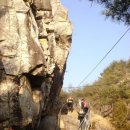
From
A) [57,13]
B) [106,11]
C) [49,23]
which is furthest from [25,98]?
[57,13]

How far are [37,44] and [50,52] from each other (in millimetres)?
4329

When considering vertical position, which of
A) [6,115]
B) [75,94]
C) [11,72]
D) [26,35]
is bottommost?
[75,94]

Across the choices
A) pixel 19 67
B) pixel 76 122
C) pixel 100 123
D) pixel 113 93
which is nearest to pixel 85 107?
pixel 76 122

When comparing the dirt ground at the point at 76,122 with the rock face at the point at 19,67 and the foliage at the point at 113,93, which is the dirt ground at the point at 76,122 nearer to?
the foliage at the point at 113,93

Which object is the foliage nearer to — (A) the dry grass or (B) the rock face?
(A) the dry grass

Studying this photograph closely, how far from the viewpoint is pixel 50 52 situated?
25.4 m

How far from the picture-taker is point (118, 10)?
15.6 m

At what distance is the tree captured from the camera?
15109 millimetres

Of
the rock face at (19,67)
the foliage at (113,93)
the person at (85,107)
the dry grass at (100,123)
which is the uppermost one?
the rock face at (19,67)

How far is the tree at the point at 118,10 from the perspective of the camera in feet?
49.6

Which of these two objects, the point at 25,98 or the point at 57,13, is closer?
the point at 25,98

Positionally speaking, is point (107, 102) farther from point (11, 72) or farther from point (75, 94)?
point (11, 72)

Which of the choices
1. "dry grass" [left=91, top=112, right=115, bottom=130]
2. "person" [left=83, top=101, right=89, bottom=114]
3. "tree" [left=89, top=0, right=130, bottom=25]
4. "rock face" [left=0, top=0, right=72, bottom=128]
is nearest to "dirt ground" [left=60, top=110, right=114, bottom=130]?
"dry grass" [left=91, top=112, right=115, bottom=130]

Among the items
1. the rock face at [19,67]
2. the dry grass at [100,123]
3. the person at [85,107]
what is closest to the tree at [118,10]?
the rock face at [19,67]
